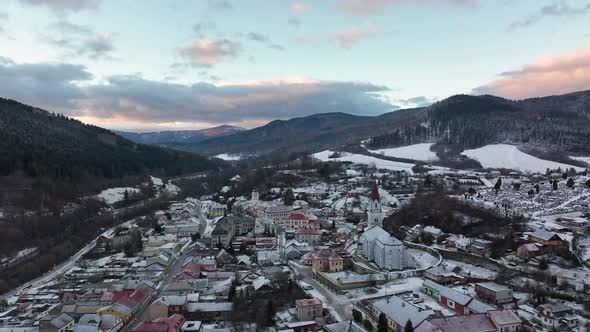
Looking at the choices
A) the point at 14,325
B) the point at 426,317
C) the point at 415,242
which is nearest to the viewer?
the point at 426,317

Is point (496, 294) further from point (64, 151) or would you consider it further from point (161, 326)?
point (64, 151)

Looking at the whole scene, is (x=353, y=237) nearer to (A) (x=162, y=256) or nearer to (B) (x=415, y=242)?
(B) (x=415, y=242)

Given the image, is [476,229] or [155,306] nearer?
[155,306]

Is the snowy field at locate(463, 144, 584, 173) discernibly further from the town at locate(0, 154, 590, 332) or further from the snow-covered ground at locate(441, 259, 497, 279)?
the snow-covered ground at locate(441, 259, 497, 279)

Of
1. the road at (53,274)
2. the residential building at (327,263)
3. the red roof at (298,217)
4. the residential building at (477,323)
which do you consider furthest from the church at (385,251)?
the road at (53,274)

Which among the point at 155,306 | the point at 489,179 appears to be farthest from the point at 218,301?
the point at 489,179

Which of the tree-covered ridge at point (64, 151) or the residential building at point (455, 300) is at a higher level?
the tree-covered ridge at point (64, 151)

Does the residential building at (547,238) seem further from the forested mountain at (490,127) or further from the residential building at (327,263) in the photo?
the forested mountain at (490,127)
